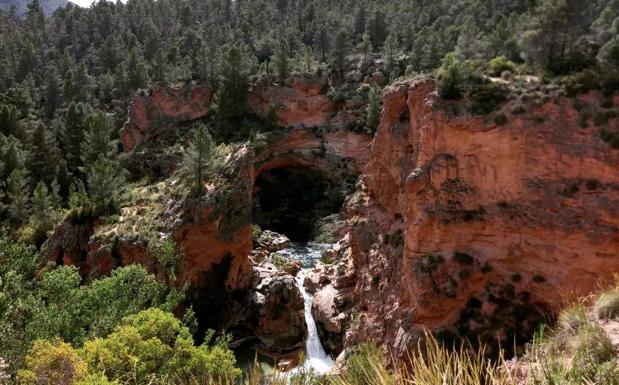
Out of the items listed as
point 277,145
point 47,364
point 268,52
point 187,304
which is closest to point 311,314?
point 187,304

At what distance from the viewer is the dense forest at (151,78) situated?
691 inches

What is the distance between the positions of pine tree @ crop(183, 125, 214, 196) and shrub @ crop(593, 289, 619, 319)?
34233 mm

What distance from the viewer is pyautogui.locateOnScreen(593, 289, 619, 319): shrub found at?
10.3m

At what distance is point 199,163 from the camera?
41219 millimetres

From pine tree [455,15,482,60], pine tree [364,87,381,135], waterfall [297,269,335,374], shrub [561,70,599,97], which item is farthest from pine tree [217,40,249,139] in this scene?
shrub [561,70,599,97]

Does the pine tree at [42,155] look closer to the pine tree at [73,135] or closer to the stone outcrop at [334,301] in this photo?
the pine tree at [73,135]

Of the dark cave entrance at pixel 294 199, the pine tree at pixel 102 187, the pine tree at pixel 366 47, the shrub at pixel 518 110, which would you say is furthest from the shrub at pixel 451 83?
the pine tree at pixel 366 47

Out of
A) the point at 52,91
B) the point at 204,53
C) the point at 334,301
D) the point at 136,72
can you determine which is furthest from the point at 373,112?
the point at 52,91

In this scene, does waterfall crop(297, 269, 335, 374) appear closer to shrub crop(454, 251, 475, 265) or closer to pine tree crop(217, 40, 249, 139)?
shrub crop(454, 251, 475, 265)

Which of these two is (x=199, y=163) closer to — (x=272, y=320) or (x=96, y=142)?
(x=272, y=320)

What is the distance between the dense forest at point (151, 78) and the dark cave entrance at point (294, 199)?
32.5 feet

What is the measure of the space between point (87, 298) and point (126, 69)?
88486 millimetres

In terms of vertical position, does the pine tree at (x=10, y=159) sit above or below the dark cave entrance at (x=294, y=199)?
above

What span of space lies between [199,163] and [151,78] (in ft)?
194
